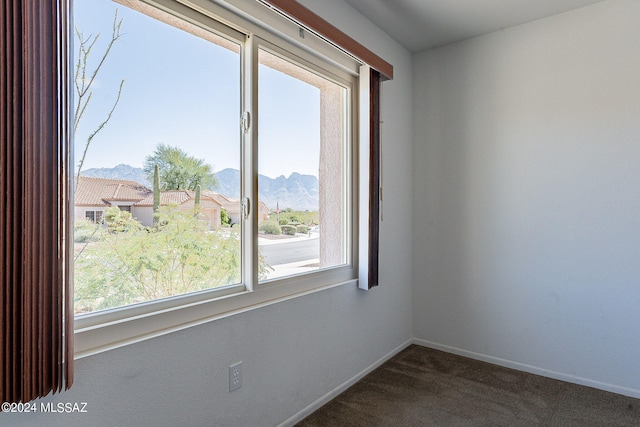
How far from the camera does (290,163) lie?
7.25ft

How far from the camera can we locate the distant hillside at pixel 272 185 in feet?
4.74

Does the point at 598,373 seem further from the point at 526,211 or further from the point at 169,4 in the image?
the point at 169,4

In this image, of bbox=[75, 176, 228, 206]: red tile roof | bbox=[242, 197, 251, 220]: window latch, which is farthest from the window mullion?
bbox=[75, 176, 228, 206]: red tile roof

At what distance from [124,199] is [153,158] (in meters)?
0.21

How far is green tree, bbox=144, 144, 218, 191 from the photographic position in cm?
156

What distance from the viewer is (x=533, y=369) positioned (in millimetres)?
2686

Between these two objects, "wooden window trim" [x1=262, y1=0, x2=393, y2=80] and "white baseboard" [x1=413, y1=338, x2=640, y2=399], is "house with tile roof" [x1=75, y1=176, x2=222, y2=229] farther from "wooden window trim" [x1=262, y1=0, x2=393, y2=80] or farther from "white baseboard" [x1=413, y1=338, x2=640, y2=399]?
"white baseboard" [x1=413, y1=338, x2=640, y2=399]

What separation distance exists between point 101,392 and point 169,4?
1555 mm

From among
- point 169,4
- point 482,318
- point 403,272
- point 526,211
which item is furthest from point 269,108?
point 482,318

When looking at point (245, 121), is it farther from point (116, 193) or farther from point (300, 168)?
point (116, 193)

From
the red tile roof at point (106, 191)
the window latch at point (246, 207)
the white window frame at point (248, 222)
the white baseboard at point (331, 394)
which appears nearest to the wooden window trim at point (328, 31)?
the white window frame at point (248, 222)

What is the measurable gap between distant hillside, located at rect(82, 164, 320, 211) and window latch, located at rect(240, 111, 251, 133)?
0.22m

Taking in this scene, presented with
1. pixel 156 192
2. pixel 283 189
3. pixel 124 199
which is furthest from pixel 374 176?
pixel 124 199

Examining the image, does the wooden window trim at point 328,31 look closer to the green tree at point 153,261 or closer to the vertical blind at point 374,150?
the vertical blind at point 374,150
